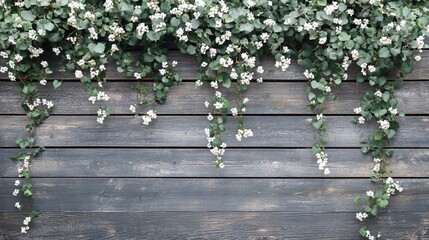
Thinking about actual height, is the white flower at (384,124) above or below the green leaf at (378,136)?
above

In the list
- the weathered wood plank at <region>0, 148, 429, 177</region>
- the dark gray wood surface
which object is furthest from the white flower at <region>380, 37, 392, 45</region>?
the weathered wood plank at <region>0, 148, 429, 177</region>

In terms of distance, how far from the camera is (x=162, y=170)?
2.33m

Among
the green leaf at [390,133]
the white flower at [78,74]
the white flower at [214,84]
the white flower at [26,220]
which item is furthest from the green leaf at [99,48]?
the green leaf at [390,133]

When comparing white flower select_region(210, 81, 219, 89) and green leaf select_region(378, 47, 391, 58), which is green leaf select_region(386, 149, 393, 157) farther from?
white flower select_region(210, 81, 219, 89)

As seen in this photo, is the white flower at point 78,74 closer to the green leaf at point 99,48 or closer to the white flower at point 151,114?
the green leaf at point 99,48

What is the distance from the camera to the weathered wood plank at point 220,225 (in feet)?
7.63

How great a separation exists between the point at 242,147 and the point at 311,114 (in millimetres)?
310

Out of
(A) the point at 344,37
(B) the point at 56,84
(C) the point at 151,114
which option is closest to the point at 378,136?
(A) the point at 344,37

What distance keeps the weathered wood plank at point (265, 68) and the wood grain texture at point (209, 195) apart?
0.42 meters

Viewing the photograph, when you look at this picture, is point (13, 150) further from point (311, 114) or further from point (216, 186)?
point (311, 114)

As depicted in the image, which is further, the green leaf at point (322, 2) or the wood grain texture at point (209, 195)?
the wood grain texture at point (209, 195)

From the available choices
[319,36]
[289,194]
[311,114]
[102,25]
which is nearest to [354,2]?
[319,36]

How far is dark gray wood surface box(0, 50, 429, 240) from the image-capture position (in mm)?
2314

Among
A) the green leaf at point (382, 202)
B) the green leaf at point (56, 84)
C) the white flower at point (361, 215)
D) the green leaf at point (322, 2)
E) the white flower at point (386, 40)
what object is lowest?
the white flower at point (361, 215)
